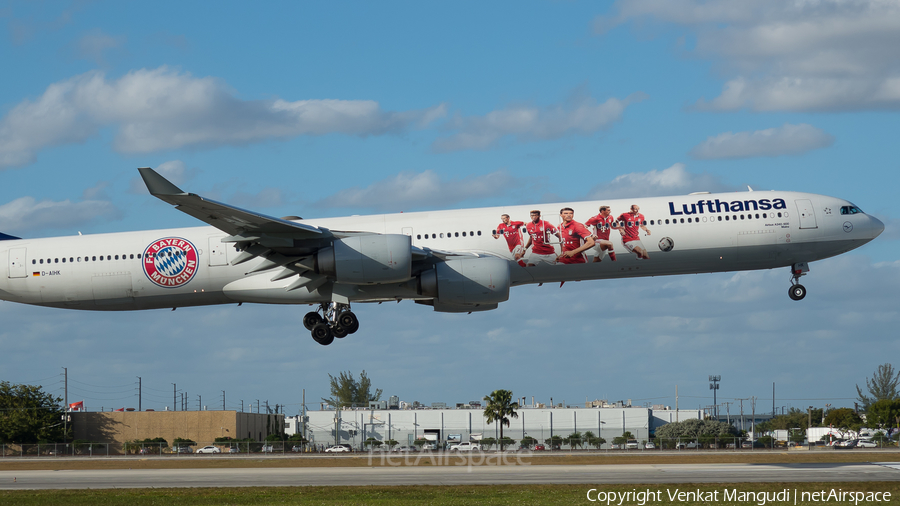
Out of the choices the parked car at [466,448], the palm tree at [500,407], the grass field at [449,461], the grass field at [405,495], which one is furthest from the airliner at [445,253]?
the palm tree at [500,407]

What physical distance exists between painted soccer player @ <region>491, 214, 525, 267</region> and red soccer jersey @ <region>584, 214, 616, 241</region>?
2.71m

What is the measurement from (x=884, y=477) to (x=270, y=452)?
140 ft

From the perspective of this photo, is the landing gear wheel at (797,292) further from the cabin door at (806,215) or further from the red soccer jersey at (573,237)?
the red soccer jersey at (573,237)

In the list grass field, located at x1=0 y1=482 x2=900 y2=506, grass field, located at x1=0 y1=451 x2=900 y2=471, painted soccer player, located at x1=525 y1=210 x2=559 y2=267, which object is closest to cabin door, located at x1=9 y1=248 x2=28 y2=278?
grass field, located at x1=0 y1=482 x2=900 y2=506

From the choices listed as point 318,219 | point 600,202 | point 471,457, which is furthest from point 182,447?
point 600,202

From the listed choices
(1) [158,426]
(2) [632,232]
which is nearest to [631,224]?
(2) [632,232]

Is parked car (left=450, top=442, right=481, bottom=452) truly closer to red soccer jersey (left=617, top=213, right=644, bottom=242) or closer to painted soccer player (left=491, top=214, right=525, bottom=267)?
painted soccer player (left=491, top=214, right=525, bottom=267)

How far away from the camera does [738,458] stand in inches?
1839

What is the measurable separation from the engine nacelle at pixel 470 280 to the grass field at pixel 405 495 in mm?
7930

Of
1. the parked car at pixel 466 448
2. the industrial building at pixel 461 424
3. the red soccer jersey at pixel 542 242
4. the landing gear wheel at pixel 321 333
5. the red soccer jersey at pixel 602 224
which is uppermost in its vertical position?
the red soccer jersey at pixel 602 224

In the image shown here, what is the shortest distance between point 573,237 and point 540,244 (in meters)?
1.33

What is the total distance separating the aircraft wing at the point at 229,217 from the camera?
97.0 ft

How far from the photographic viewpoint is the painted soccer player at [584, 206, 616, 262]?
35.7 metres

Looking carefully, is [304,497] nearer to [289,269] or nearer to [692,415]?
[289,269]
